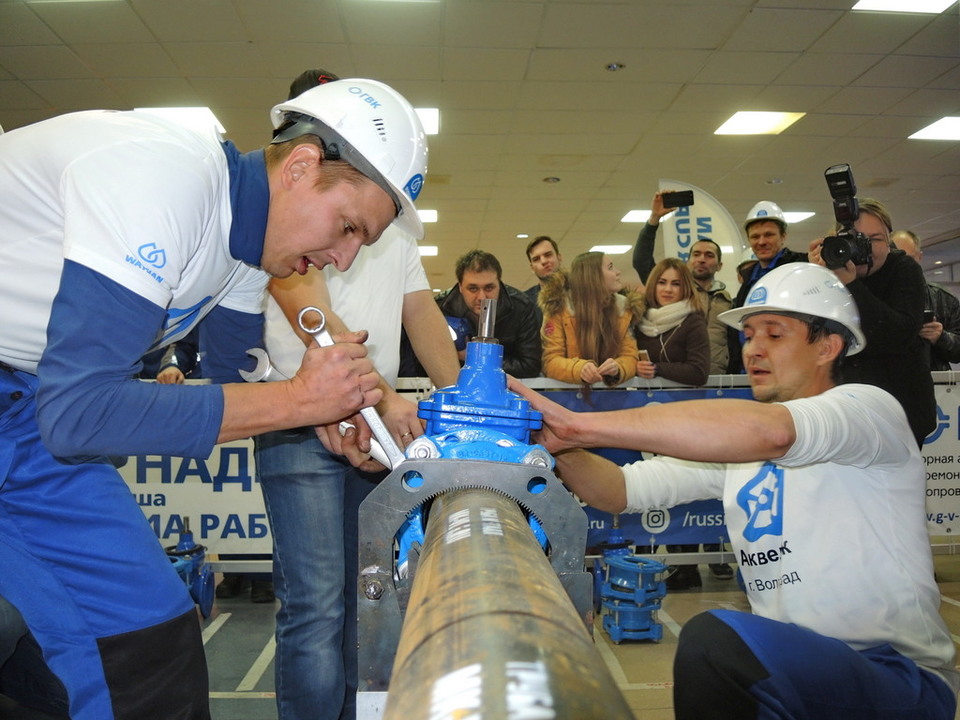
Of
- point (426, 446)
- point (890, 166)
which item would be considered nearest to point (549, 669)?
point (426, 446)

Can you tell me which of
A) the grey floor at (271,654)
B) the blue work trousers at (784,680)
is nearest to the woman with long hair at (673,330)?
the grey floor at (271,654)

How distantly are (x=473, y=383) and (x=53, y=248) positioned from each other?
30.9 inches

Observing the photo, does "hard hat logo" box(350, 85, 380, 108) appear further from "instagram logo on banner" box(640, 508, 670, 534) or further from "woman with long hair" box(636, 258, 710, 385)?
"instagram logo on banner" box(640, 508, 670, 534)

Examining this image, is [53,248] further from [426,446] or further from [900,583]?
[900,583]

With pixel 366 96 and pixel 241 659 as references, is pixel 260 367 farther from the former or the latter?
pixel 241 659

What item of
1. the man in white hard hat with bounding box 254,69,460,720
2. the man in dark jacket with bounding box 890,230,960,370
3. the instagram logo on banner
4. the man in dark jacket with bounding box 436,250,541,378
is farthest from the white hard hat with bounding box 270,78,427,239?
the man in dark jacket with bounding box 890,230,960,370

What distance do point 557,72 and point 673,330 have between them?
370 cm

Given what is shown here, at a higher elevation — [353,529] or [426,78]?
[426,78]

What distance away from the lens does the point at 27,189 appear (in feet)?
4.33

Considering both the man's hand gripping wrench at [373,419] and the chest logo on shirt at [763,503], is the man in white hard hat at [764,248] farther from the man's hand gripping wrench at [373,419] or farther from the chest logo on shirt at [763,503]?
the man's hand gripping wrench at [373,419]

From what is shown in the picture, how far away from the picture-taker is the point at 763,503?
79.8 inches

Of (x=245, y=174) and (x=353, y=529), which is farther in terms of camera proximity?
(x=353, y=529)

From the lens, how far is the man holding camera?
3645mm

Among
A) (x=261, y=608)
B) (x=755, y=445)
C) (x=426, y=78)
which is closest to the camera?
(x=755, y=445)
